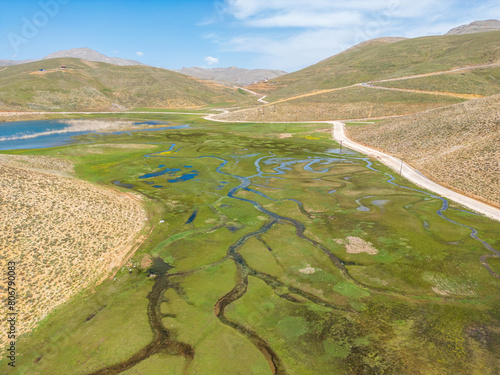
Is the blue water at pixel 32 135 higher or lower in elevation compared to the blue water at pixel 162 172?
higher

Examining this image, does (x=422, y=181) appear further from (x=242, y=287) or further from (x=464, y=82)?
(x=464, y=82)

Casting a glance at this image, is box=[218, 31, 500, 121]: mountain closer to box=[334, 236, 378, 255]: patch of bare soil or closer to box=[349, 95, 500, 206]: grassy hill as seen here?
box=[349, 95, 500, 206]: grassy hill

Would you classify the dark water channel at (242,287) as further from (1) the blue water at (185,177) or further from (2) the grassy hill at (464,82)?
(2) the grassy hill at (464,82)

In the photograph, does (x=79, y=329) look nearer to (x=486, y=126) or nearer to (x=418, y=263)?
(x=418, y=263)

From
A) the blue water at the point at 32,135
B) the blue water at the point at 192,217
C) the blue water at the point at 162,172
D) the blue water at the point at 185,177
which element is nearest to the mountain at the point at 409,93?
the blue water at the point at 32,135

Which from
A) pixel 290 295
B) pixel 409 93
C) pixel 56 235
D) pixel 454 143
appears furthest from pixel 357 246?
pixel 409 93

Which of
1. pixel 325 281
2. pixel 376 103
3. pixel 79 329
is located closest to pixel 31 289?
pixel 79 329
